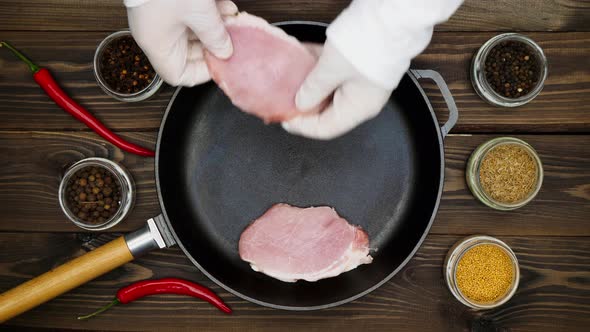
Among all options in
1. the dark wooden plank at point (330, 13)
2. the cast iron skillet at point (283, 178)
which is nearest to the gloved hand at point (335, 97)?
the cast iron skillet at point (283, 178)

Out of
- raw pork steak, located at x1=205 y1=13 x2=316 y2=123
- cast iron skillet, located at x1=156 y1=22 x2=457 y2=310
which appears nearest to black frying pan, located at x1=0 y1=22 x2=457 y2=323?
cast iron skillet, located at x1=156 y1=22 x2=457 y2=310

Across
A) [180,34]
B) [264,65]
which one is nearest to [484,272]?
[264,65]

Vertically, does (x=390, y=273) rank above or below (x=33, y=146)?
below

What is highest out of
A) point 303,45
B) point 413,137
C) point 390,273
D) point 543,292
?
point 303,45

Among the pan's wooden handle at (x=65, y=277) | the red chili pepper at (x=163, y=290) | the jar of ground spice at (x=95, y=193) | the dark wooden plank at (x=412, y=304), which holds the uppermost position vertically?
the jar of ground spice at (x=95, y=193)

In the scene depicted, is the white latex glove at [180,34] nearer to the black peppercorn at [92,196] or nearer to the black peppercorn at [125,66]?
the black peppercorn at [125,66]

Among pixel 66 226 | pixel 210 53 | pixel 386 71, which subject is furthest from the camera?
pixel 66 226

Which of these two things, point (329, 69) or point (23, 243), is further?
point (23, 243)

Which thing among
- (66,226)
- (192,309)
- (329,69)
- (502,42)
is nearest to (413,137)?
(502,42)

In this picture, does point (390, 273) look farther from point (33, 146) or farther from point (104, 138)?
point (33, 146)
